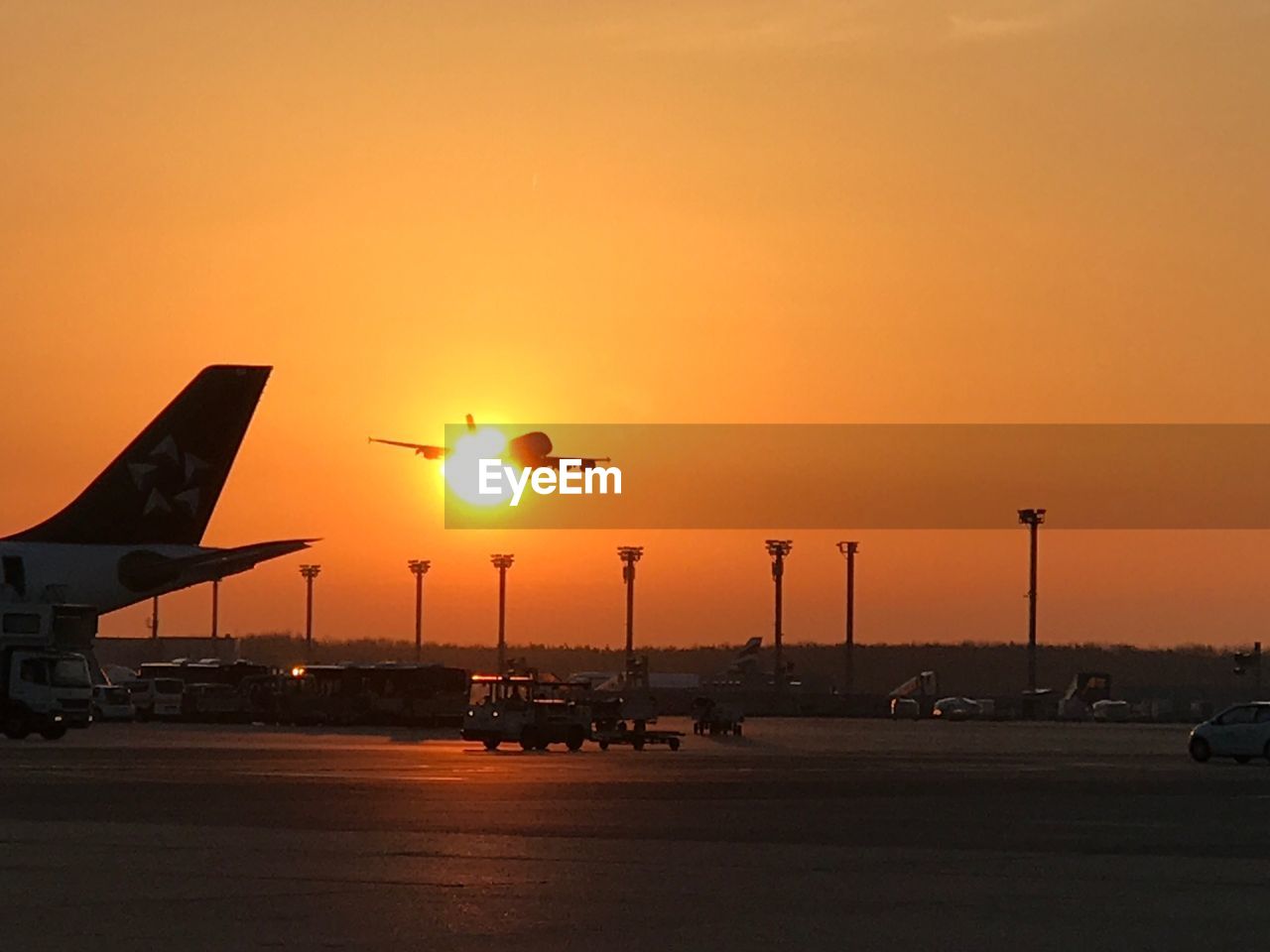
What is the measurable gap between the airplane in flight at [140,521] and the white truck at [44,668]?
1.09m

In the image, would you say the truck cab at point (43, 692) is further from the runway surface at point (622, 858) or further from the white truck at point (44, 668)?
the runway surface at point (622, 858)

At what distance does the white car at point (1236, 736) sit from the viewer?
62156 millimetres

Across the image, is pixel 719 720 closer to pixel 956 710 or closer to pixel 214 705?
pixel 214 705

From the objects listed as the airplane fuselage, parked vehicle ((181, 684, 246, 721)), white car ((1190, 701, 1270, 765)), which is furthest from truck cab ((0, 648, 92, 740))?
parked vehicle ((181, 684, 246, 721))

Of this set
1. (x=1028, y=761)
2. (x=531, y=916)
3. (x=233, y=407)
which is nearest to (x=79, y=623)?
(x=233, y=407)

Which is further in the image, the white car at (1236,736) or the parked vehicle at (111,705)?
the parked vehicle at (111,705)

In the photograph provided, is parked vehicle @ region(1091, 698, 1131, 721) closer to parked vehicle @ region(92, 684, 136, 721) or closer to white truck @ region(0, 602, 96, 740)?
parked vehicle @ region(92, 684, 136, 721)

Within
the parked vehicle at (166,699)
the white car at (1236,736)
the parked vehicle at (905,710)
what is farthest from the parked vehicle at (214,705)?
the white car at (1236,736)

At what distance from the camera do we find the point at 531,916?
20016 millimetres

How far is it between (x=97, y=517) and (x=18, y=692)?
5959mm

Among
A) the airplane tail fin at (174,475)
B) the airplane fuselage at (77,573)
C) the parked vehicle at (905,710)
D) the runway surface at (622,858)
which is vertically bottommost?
the parked vehicle at (905,710)

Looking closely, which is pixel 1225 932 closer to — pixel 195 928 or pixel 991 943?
pixel 991 943

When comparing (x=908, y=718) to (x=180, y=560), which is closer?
(x=180, y=560)

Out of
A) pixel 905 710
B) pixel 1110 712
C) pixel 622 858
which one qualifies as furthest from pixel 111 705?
pixel 622 858
